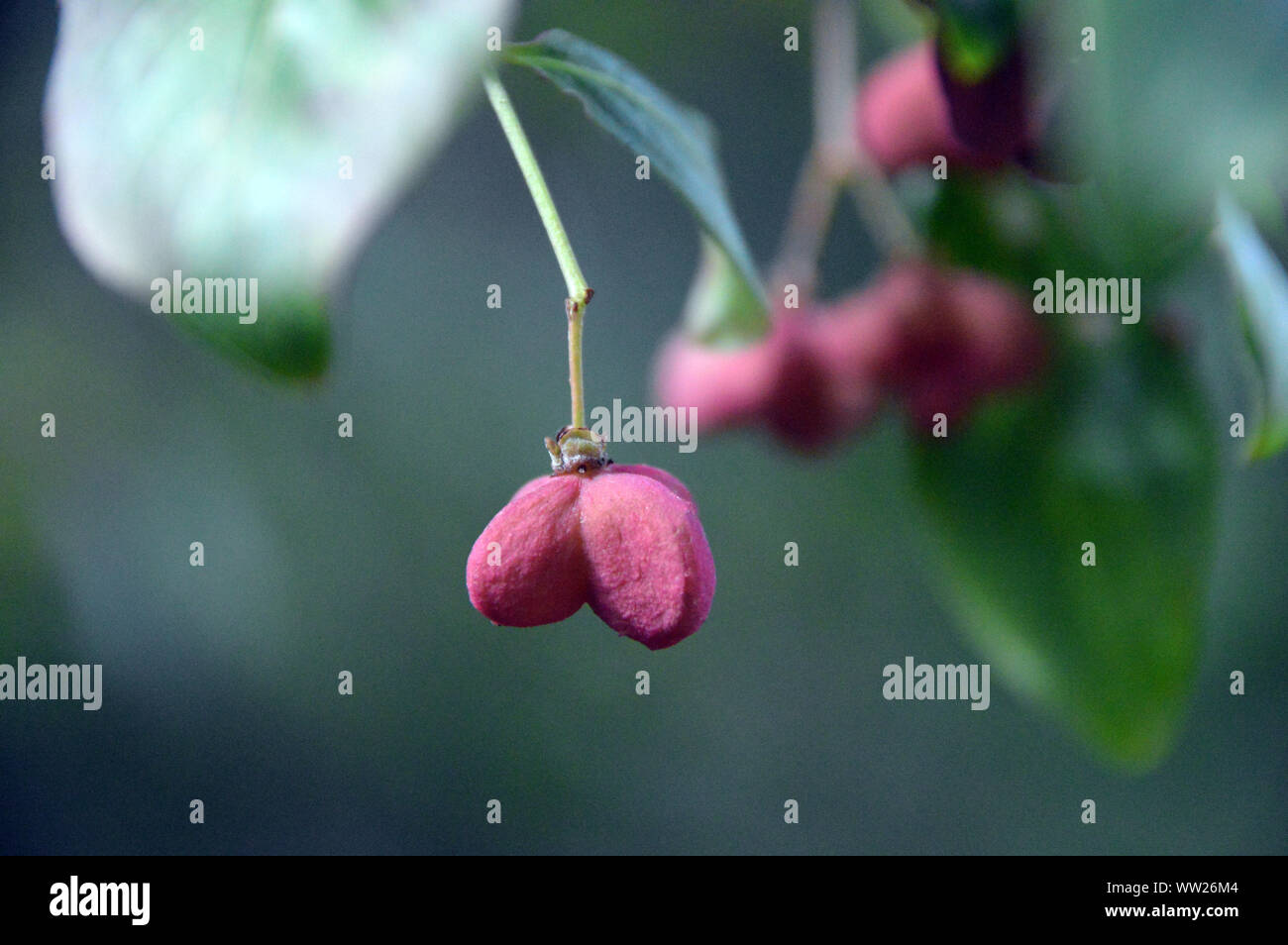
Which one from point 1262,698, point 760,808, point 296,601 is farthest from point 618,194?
point 1262,698

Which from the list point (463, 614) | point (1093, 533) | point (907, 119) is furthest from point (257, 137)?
point (463, 614)

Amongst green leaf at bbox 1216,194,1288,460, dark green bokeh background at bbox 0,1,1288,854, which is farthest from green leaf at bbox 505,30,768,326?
dark green bokeh background at bbox 0,1,1288,854

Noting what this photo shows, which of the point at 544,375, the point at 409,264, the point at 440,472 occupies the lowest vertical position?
the point at 440,472

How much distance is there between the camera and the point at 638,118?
399 mm

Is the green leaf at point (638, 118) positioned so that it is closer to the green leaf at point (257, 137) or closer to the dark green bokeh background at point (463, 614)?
the green leaf at point (257, 137)

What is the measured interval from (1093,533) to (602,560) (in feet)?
1.25

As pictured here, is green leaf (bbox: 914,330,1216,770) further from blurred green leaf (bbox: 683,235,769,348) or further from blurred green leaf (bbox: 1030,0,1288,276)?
blurred green leaf (bbox: 1030,0,1288,276)

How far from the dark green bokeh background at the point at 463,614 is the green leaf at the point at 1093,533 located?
1043mm

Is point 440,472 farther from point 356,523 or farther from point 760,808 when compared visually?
point 760,808

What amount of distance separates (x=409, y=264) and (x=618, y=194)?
0.36 m

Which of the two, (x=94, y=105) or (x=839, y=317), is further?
(x=839, y=317)

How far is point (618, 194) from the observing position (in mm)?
1844

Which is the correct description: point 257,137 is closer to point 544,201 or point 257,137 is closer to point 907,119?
point 544,201
